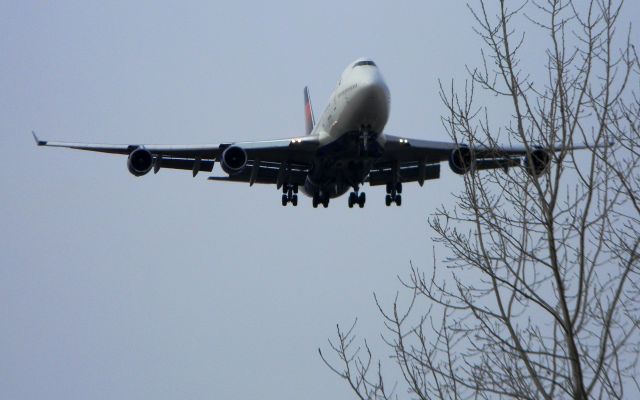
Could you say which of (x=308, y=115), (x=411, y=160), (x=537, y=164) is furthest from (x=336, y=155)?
(x=537, y=164)

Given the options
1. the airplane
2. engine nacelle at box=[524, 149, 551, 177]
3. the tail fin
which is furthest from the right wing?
engine nacelle at box=[524, 149, 551, 177]

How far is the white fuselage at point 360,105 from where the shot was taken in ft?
112

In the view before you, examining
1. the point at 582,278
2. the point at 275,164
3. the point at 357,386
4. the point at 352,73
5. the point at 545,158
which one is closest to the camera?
the point at 582,278

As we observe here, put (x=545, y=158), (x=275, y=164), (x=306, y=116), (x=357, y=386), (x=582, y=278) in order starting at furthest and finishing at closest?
(x=306, y=116) → (x=275, y=164) → (x=545, y=158) → (x=357, y=386) → (x=582, y=278)

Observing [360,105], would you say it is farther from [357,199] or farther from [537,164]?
[537,164]

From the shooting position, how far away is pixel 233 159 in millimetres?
35281

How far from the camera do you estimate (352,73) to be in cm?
3572

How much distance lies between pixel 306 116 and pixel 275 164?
19006 mm

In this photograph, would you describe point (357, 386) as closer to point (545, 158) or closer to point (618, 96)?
point (545, 158)

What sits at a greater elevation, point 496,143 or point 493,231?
point 496,143

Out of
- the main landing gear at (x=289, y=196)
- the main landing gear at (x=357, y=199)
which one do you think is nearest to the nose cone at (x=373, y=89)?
the main landing gear at (x=357, y=199)

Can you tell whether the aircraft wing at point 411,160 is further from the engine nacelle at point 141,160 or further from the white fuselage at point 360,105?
the engine nacelle at point 141,160

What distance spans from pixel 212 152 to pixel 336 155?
4.82m

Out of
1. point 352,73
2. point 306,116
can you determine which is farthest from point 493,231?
point 306,116
